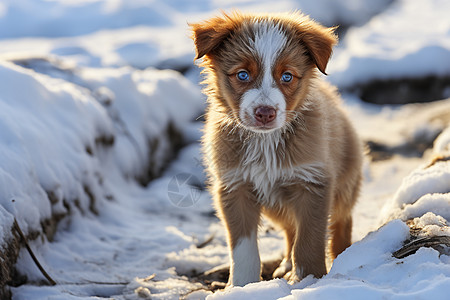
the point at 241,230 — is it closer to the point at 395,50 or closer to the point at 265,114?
the point at 265,114

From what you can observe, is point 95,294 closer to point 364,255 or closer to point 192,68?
point 364,255

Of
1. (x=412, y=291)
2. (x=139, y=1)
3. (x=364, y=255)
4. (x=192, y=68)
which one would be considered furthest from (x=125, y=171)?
(x=139, y=1)

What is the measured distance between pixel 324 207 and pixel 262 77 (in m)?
0.83

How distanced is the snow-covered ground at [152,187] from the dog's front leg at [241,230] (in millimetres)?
266

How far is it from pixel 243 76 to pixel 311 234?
97cm

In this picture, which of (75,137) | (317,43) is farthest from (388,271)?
(75,137)

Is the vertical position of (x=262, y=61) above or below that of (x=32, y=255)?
above

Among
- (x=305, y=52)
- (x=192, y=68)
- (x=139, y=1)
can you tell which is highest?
(x=139, y=1)

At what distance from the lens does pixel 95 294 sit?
2902mm

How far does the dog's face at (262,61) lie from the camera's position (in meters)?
2.77

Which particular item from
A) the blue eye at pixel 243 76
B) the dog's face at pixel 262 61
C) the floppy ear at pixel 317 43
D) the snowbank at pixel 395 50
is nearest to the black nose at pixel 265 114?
the dog's face at pixel 262 61

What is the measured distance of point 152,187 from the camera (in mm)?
5320

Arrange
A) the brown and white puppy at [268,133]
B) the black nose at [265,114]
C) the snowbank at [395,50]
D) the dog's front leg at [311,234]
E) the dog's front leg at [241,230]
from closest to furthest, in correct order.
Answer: the black nose at [265,114], the brown and white puppy at [268,133], the dog's front leg at [311,234], the dog's front leg at [241,230], the snowbank at [395,50]

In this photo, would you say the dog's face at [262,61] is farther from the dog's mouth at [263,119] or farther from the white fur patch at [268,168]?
the white fur patch at [268,168]
